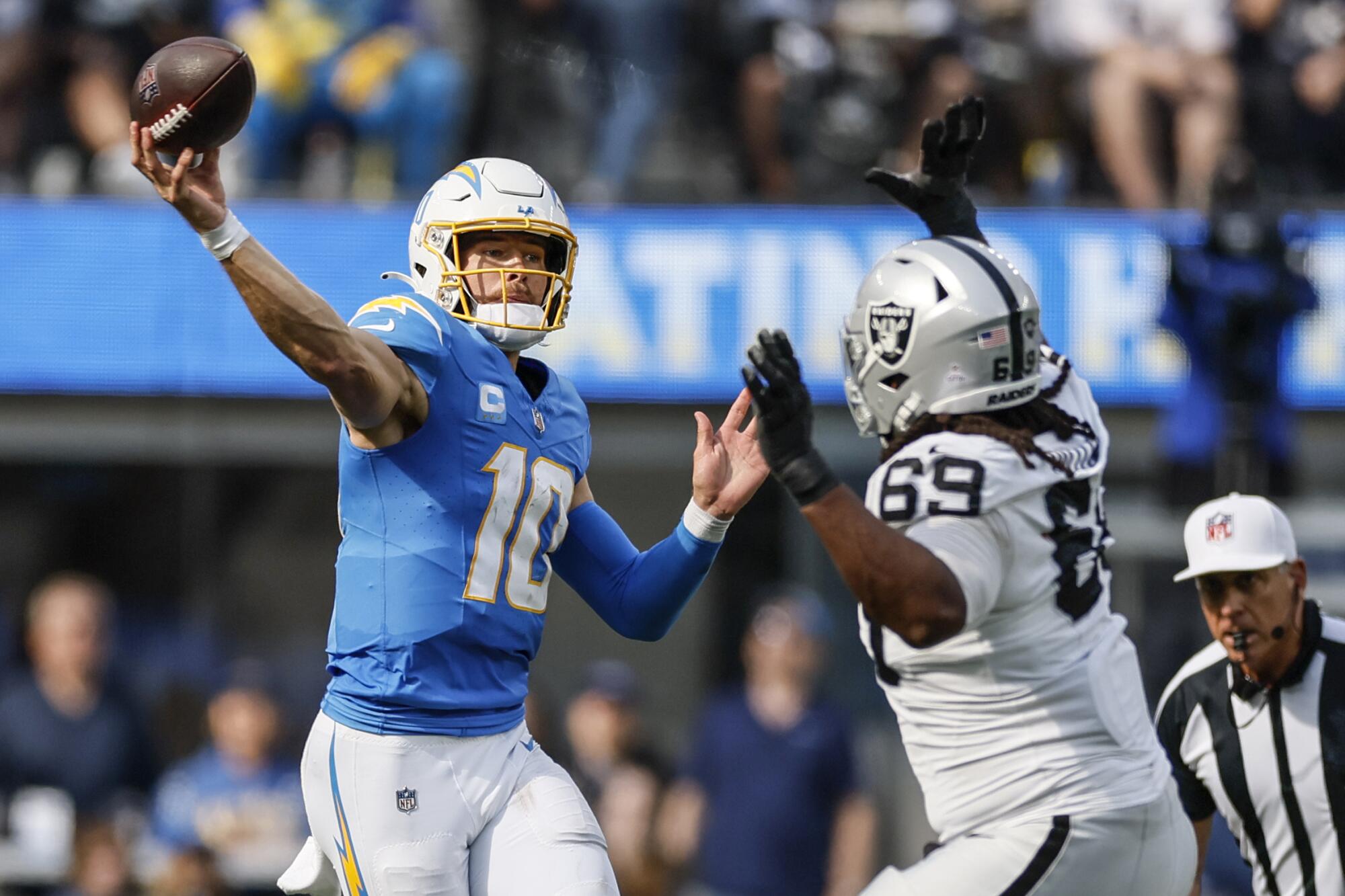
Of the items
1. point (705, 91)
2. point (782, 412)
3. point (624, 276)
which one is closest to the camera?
point (782, 412)

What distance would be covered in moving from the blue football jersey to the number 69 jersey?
2.78 feet

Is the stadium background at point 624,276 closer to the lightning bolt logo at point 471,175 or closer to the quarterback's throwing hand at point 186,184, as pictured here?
the lightning bolt logo at point 471,175

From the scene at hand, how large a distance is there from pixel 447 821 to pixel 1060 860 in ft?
4.09

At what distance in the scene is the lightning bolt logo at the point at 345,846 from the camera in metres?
3.84

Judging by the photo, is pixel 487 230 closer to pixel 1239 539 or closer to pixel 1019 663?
pixel 1019 663

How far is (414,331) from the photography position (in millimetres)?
3812

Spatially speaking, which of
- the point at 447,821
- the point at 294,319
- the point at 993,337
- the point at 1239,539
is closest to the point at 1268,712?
the point at 1239,539

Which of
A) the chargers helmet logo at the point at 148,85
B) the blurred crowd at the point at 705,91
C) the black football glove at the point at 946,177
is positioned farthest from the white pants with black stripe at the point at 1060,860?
the blurred crowd at the point at 705,91

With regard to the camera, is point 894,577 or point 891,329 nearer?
point 894,577

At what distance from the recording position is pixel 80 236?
9.30 m

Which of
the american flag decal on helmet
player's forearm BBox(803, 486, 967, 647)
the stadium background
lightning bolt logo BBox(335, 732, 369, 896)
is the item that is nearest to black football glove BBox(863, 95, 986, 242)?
the american flag decal on helmet

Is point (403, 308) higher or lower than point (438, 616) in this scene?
higher

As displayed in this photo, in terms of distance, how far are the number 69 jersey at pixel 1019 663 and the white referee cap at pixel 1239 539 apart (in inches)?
30.7

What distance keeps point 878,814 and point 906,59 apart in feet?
13.2
